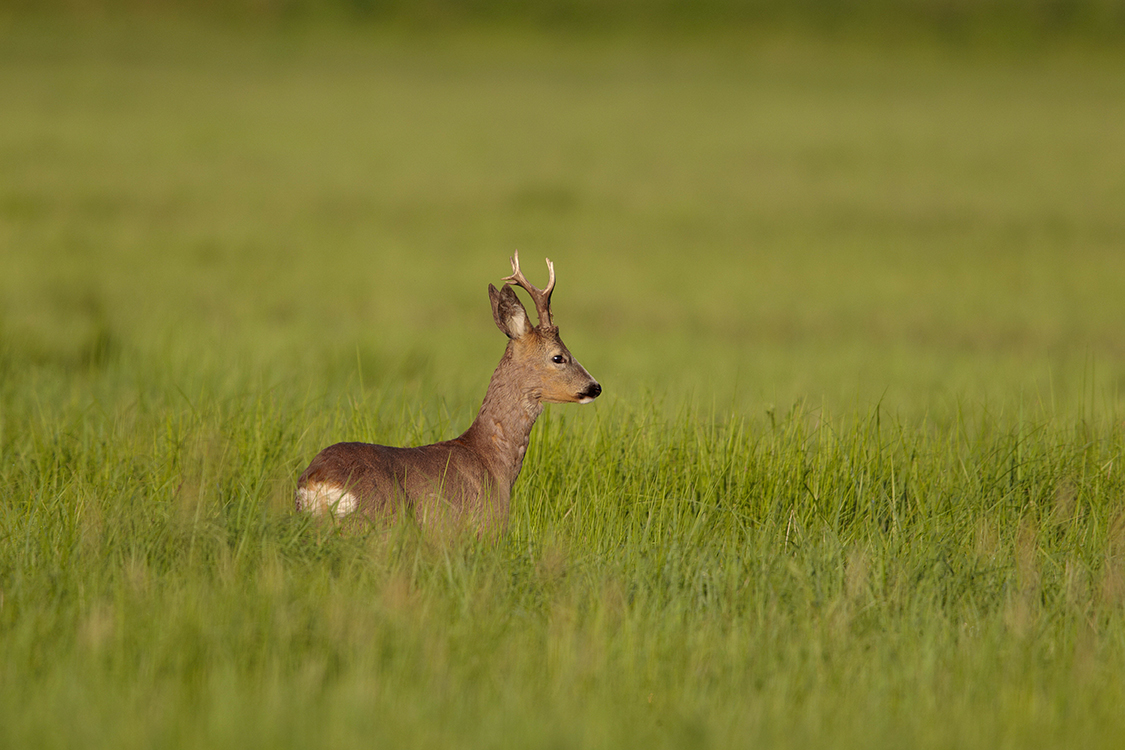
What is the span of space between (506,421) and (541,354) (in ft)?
1.12

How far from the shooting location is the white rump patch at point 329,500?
441 centimetres

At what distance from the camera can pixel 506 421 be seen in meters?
5.14

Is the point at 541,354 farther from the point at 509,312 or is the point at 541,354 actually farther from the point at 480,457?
the point at 480,457

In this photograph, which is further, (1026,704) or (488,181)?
(488,181)

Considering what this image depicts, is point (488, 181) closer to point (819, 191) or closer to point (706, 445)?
point (819, 191)

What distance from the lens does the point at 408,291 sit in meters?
16.7

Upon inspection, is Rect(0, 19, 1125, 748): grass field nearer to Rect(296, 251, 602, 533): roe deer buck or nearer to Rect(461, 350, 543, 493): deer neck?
Rect(296, 251, 602, 533): roe deer buck

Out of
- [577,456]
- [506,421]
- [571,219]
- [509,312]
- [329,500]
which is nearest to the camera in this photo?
[329,500]

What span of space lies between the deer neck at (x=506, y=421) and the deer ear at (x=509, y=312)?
0.40 feet

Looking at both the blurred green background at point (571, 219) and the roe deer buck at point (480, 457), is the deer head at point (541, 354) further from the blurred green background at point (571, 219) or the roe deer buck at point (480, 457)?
the blurred green background at point (571, 219)

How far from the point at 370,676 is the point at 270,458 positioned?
8.29 feet

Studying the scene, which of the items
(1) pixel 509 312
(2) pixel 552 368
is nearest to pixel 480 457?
(2) pixel 552 368

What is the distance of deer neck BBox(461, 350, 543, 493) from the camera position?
512 cm

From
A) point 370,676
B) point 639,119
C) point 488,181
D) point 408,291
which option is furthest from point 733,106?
point 370,676
